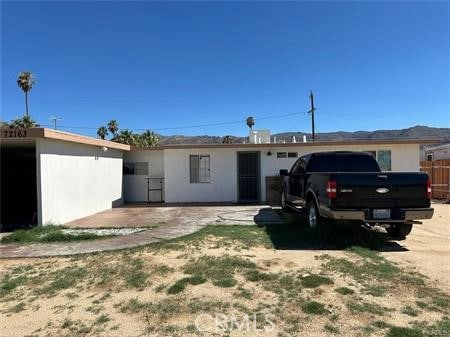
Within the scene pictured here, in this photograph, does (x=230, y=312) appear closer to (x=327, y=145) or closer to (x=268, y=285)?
(x=268, y=285)

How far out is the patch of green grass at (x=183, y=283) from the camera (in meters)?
5.03

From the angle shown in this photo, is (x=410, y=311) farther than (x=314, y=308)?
No

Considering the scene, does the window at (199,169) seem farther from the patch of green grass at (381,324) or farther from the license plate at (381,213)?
the patch of green grass at (381,324)

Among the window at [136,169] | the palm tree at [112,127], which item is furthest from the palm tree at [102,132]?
the window at [136,169]

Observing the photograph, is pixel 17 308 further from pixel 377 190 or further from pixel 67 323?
pixel 377 190

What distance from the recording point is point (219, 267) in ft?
19.5

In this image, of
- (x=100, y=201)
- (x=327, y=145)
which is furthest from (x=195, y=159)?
(x=327, y=145)

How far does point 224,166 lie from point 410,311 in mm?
12075

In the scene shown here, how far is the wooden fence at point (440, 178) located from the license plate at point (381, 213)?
36.9 feet

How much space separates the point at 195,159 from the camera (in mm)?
16156

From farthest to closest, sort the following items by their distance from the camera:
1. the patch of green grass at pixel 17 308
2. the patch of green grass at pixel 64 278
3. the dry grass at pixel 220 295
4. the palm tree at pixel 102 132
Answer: the palm tree at pixel 102 132
the patch of green grass at pixel 64 278
the patch of green grass at pixel 17 308
the dry grass at pixel 220 295

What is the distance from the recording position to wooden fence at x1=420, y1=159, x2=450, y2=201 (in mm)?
17000

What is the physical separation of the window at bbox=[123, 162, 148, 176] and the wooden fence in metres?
13.2

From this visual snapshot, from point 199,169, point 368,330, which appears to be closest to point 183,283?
point 368,330
